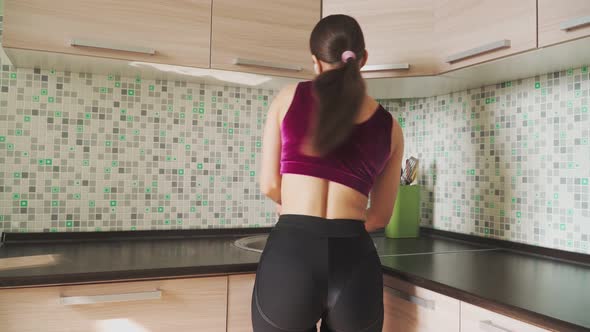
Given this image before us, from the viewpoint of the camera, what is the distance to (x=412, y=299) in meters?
1.24

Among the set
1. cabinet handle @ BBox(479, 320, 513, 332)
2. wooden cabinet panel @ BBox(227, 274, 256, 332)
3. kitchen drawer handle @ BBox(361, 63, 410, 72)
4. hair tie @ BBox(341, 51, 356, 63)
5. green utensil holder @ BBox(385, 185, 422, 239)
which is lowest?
wooden cabinet panel @ BBox(227, 274, 256, 332)

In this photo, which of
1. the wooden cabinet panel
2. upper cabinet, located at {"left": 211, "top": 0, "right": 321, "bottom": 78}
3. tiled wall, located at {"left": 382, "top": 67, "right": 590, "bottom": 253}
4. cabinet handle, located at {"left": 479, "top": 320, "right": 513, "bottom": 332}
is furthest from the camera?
upper cabinet, located at {"left": 211, "top": 0, "right": 321, "bottom": 78}

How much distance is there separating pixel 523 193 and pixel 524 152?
0.50 ft

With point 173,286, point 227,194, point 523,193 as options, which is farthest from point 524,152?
point 173,286

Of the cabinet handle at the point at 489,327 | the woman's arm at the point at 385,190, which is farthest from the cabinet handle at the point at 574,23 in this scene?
the cabinet handle at the point at 489,327

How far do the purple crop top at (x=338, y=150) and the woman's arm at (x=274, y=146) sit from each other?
0.05 meters

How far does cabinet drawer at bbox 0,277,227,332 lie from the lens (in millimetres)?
1150

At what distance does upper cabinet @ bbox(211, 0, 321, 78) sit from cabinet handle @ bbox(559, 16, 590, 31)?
860mm

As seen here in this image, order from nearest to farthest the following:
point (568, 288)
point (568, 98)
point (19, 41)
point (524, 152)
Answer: point (568, 288)
point (19, 41)
point (568, 98)
point (524, 152)

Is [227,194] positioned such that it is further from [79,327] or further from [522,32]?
[522,32]

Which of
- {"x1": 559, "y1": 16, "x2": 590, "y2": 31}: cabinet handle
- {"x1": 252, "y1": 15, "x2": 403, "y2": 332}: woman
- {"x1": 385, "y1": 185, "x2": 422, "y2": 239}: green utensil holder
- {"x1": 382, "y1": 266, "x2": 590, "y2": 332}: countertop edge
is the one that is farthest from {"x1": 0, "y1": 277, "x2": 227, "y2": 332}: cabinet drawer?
{"x1": 559, "y1": 16, "x2": 590, "y2": 31}: cabinet handle

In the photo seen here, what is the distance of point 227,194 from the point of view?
6.43ft

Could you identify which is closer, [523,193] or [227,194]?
[523,193]

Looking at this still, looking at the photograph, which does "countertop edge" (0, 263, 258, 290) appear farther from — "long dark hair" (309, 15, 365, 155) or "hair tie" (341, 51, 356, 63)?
"hair tie" (341, 51, 356, 63)
